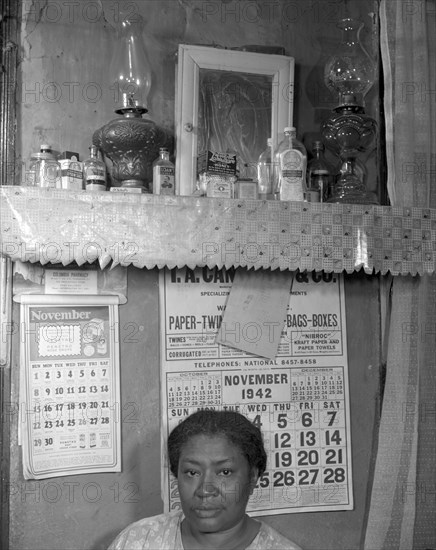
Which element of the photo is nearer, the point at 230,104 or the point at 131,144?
the point at 131,144

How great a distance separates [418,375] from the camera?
2291mm

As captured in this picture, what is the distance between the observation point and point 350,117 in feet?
7.39

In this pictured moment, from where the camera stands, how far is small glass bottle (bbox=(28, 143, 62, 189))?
2062 mm

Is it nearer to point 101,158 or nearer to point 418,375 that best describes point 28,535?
point 101,158

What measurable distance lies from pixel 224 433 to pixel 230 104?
1034mm

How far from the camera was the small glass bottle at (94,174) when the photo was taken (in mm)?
2084

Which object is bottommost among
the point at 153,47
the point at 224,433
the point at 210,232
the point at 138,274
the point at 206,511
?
the point at 206,511

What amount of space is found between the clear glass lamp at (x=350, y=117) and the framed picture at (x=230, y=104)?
14 cm

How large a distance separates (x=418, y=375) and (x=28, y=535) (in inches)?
49.8

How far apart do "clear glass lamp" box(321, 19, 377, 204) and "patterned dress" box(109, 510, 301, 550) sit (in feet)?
3.29

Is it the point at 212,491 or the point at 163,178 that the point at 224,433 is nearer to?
the point at 212,491

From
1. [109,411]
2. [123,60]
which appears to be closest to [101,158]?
[123,60]

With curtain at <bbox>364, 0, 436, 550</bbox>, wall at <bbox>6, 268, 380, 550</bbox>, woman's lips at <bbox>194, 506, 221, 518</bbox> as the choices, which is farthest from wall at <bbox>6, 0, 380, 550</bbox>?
woman's lips at <bbox>194, 506, 221, 518</bbox>

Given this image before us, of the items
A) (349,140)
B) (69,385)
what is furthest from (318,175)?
(69,385)
